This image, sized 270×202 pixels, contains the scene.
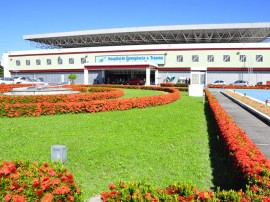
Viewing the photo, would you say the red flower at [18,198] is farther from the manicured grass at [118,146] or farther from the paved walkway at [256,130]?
the paved walkway at [256,130]

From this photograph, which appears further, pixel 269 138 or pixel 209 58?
pixel 209 58

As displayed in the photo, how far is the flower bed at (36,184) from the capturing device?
315cm

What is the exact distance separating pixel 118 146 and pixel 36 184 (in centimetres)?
395

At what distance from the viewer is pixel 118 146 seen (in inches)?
280

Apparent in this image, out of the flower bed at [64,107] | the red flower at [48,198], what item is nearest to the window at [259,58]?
the flower bed at [64,107]

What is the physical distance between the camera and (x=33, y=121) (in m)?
10.8

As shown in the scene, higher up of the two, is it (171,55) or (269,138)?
(171,55)

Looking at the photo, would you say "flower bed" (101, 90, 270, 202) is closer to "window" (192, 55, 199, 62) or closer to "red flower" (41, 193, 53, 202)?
"red flower" (41, 193, 53, 202)

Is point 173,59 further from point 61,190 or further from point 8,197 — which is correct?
point 8,197

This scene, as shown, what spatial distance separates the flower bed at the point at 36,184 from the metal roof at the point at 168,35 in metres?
41.4

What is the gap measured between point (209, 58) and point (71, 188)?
3970 centimetres

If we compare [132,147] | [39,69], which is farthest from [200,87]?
[39,69]

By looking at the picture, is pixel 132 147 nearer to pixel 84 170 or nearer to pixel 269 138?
pixel 84 170

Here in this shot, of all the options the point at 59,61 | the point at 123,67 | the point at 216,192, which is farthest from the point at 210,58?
the point at 216,192
